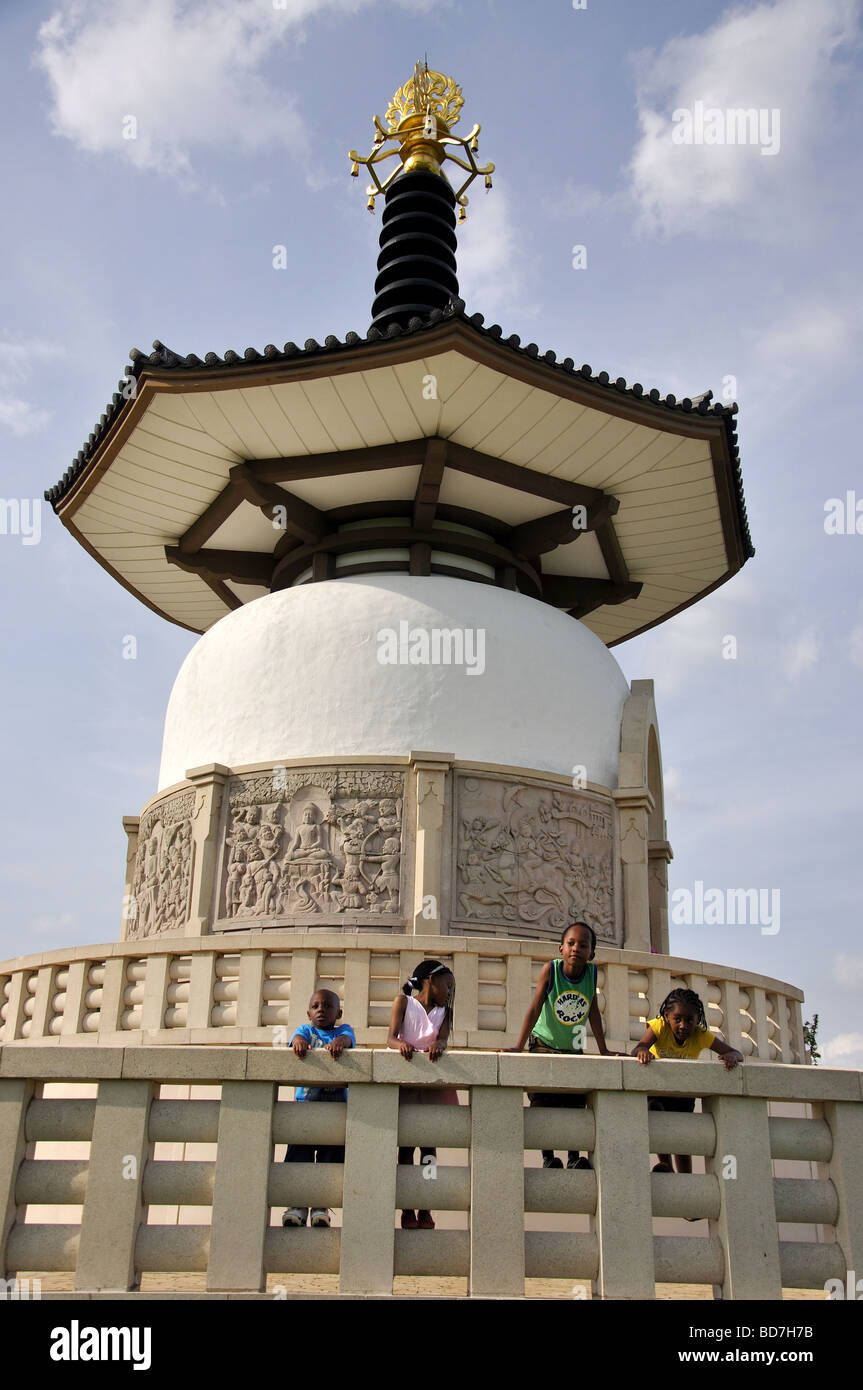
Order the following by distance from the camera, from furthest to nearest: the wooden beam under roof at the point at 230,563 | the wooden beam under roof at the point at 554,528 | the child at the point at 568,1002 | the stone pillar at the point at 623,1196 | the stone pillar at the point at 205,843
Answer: the wooden beam under roof at the point at 230,563, the wooden beam under roof at the point at 554,528, the stone pillar at the point at 205,843, the child at the point at 568,1002, the stone pillar at the point at 623,1196

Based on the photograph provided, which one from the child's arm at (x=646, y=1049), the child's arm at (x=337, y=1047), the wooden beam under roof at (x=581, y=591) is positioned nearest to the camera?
the child's arm at (x=337, y=1047)

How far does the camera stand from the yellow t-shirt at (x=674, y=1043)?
6.45 meters

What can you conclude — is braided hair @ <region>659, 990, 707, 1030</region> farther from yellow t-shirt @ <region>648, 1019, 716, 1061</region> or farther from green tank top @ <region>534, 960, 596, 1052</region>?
green tank top @ <region>534, 960, 596, 1052</region>

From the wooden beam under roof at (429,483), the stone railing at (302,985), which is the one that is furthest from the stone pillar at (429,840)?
the wooden beam under roof at (429,483)

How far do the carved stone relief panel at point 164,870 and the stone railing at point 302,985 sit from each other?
1711 mm

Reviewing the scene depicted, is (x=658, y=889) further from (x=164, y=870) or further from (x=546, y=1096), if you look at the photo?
(x=546, y=1096)

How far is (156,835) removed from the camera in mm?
13344

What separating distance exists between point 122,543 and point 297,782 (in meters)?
5.14

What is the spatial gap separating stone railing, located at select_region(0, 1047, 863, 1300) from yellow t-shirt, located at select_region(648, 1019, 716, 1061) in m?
0.87

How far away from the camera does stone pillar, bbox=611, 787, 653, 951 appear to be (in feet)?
42.1

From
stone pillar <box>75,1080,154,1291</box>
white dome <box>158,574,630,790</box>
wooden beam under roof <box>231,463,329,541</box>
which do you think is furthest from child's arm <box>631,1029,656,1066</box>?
wooden beam under roof <box>231,463,329,541</box>

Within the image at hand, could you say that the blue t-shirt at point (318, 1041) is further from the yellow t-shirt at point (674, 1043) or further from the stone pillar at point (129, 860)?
the stone pillar at point (129, 860)

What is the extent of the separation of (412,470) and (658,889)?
6.23 meters

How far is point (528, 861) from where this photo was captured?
12109 mm
